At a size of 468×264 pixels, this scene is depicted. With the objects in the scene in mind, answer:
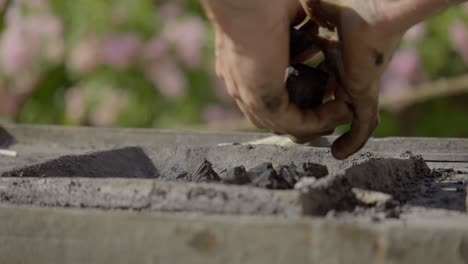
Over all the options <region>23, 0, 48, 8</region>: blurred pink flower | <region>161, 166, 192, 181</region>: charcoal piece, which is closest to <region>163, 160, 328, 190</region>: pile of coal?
<region>161, 166, 192, 181</region>: charcoal piece

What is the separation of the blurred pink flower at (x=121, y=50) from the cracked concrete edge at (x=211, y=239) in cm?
293

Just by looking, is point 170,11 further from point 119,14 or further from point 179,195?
point 179,195

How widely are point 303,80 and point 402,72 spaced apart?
2744mm

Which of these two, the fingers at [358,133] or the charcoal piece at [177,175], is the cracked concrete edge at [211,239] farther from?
the charcoal piece at [177,175]

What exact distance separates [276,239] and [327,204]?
206 mm

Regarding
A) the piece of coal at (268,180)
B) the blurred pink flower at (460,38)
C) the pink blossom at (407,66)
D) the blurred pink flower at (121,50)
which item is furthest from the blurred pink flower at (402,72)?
the piece of coal at (268,180)

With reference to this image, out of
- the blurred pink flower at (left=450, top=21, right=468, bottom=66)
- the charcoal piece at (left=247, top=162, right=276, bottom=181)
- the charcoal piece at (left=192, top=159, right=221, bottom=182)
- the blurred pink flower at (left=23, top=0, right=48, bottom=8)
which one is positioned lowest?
the blurred pink flower at (left=23, top=0, right=48, bottom=8)

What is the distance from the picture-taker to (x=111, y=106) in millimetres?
4551

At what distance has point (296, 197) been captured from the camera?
1530 millimetres

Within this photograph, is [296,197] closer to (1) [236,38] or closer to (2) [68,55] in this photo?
(1) [236,38]

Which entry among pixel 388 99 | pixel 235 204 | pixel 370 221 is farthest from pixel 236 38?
pixel 388 99

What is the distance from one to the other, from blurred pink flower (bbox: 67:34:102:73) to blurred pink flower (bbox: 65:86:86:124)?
0.16 metres

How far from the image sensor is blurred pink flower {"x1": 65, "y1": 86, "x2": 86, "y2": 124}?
470cm

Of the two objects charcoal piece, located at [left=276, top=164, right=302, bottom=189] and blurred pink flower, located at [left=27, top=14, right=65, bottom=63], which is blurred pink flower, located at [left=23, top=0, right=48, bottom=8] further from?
charcoal piece, located at [left=276, top=164, right=302, bottom=189]
